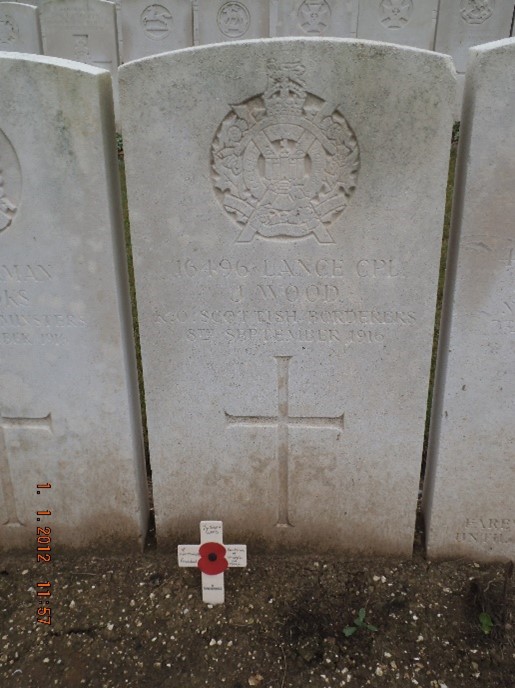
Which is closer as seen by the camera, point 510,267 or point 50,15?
point 510,267

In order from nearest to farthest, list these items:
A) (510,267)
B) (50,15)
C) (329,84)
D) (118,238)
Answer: (329,84) → (510,267) → (118,238) → (50,15)

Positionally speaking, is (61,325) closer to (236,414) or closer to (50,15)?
(236,414)

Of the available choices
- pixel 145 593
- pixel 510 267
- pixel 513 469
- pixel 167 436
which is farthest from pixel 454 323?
pixel 145 593

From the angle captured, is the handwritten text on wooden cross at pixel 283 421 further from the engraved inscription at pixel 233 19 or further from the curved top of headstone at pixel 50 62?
the engraved inscription at pixel 233 19

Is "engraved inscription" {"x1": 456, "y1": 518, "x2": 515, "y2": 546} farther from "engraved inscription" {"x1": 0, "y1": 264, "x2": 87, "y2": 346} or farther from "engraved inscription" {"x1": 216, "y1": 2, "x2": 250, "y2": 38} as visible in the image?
"engraved inscription" {"x1": 216, "y1": 2, "x2": 250, "y2": 38}

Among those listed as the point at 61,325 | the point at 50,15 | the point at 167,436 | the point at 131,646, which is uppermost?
the point at 50,15

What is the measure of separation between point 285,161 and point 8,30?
31.3 ft

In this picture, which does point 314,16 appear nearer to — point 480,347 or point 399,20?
point 399,20

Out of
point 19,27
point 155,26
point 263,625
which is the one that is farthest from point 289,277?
point 19,27

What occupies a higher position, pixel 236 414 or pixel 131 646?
pixel 236 414

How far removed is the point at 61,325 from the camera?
2.71m

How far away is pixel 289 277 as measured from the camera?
2.59m

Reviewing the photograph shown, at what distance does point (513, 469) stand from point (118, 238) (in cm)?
217
